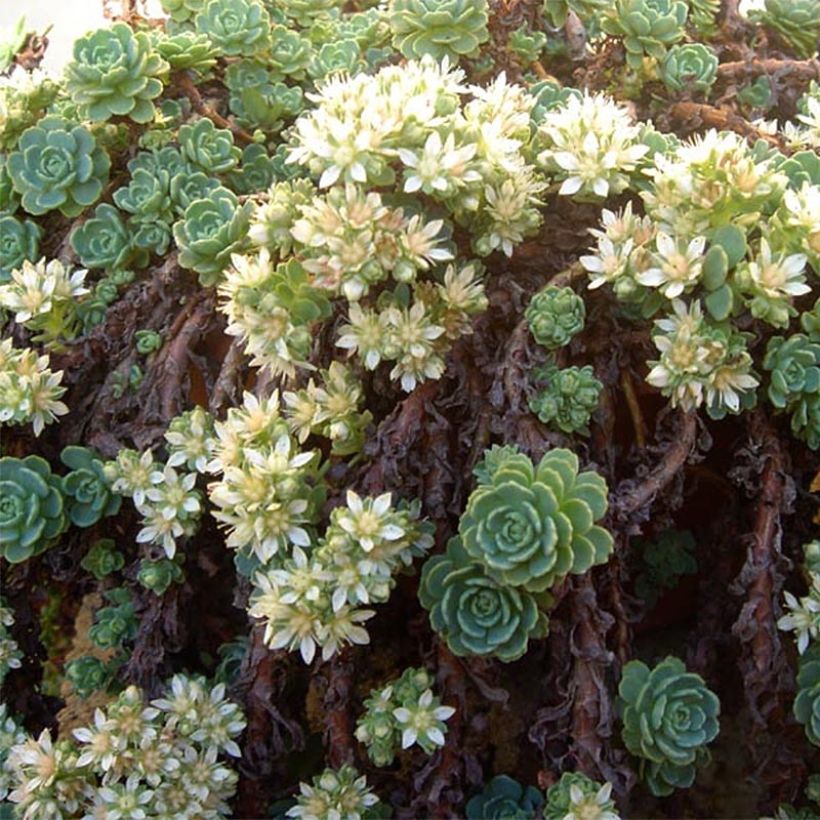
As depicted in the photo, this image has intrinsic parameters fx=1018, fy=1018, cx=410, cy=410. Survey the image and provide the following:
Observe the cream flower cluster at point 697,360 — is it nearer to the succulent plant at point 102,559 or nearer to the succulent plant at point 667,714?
the succulent plant at point 667,714

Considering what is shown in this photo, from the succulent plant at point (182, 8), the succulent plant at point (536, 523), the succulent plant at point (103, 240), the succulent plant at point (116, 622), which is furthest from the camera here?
the succulent plant at point (182, 8)

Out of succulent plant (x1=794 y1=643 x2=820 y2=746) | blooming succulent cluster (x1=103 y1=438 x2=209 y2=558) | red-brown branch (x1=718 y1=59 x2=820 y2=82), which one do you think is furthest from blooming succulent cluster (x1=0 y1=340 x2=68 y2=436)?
red-brown branch (x1=718 y1=59 x2=820 y2=82)

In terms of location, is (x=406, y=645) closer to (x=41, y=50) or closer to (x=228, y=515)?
(x=228, y=515)

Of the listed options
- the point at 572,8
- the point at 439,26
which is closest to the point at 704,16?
→ the point at 572,8

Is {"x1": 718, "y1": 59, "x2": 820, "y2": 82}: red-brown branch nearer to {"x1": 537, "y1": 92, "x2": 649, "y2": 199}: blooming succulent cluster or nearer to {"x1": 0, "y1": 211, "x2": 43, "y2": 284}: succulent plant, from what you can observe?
{"x1": 537, "y1": 92, "x2": 649, "y2": 199}: blooming succulent cluster

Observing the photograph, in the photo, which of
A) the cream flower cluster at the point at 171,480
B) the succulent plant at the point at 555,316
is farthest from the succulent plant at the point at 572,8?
the cream flower cluster at the point at 171,480

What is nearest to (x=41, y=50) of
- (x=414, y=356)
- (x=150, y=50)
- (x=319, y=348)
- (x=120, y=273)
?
(x=150, y=50)
